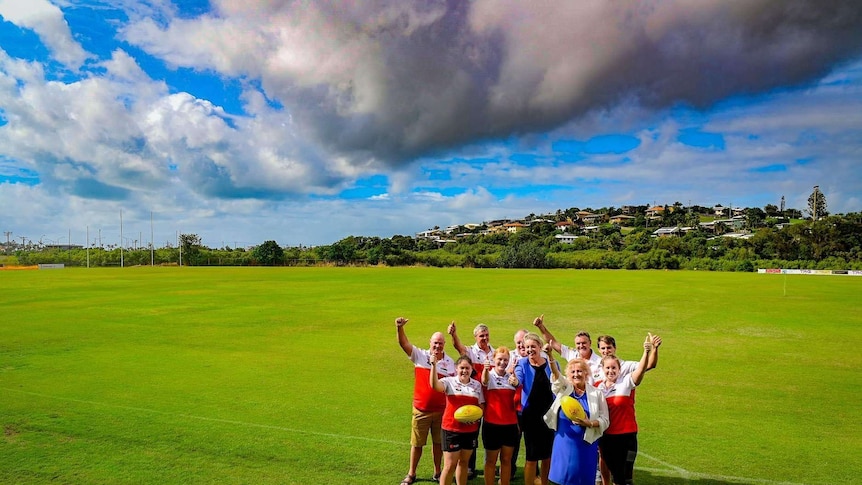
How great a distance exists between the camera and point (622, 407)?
622 centimetres

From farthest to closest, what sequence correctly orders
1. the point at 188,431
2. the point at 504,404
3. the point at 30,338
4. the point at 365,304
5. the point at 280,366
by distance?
the point at 365,304 → the point at 30,338 → the point at 280,366 → the point at 188,431 → the point at 504,404

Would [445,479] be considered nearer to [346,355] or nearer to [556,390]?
[556,390]

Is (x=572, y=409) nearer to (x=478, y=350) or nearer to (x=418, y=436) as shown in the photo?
(x=478, y=350)

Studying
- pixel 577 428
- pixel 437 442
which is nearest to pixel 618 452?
pixel 577 428

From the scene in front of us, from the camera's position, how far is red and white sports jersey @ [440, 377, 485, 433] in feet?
21.0

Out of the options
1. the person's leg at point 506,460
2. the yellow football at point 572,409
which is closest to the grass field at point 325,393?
the person's leg at point 506,460

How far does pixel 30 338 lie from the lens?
20125 millimetres

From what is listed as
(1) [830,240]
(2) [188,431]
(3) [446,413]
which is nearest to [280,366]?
(2) [188,431]

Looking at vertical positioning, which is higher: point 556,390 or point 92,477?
point 556,390

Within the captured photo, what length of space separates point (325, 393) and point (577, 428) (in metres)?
7.85

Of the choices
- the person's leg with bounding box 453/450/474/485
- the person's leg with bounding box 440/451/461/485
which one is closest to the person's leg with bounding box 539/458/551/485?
the person's leg with bounding box 453/450/474/485

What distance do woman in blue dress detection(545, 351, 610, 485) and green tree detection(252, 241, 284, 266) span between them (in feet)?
386

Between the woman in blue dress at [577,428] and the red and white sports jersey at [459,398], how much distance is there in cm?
89

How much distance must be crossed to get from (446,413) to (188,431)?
5.63 m
